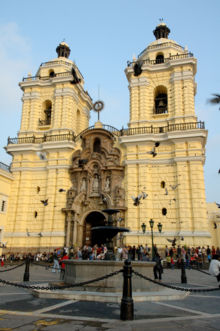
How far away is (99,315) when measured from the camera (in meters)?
6.19

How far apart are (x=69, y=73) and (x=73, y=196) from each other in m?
12.8

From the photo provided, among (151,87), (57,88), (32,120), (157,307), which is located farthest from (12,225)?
(157,307)

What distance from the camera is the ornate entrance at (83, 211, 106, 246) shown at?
966 inches

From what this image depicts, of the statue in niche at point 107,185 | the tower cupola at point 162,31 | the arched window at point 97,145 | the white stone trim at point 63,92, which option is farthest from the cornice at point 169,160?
the tower cupola at point 162,31

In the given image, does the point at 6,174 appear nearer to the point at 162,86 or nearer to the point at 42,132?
the point at 42,132

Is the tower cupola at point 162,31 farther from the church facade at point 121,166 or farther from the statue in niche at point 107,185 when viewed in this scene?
the statue in niche at point 107,185

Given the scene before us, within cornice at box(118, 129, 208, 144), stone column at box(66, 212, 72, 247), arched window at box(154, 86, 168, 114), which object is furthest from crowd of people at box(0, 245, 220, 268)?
arched window at box(154, 86, 168, 114)

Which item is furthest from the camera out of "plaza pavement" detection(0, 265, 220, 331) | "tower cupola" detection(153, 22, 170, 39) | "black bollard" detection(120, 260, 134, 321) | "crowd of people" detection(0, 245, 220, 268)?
"tower cupola" detection(153, 22, 170, 39)

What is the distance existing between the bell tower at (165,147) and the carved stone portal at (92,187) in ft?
3.77

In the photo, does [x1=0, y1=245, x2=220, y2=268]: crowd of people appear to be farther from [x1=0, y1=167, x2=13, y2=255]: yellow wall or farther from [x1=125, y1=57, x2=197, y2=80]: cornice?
[x1=125, y1=57, x2=197, y2=80]: cornice

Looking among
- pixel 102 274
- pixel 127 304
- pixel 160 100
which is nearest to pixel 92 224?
pixel 160 100

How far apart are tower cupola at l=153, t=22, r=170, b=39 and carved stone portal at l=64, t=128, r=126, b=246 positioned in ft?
42.0

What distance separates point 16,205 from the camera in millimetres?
25703

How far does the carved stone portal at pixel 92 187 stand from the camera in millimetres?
23797
